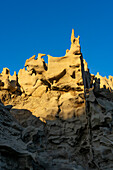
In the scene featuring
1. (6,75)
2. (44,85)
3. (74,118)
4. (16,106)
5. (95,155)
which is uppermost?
(6,75)

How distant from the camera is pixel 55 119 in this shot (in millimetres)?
14586

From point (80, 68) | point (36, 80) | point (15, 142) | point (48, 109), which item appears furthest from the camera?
point (36, 80)

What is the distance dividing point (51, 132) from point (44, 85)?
428 centimetres

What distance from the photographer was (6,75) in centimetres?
1864

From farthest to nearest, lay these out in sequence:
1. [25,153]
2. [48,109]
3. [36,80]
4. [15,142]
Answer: [36,80], [48,109], [15,142], [25,153]

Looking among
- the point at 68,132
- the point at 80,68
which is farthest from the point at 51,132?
the point at 80,68

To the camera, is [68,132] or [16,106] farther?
[16,106]

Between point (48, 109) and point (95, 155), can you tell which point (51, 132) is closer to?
point (48, 109)

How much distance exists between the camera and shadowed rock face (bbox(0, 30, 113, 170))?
11984mm

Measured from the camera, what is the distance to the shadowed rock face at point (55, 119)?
12.0 metres

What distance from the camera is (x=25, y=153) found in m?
10.7

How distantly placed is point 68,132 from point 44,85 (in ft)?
14.9

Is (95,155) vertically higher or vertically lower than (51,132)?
lower

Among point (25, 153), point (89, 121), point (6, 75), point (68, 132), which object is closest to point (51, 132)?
point (68, 132)
